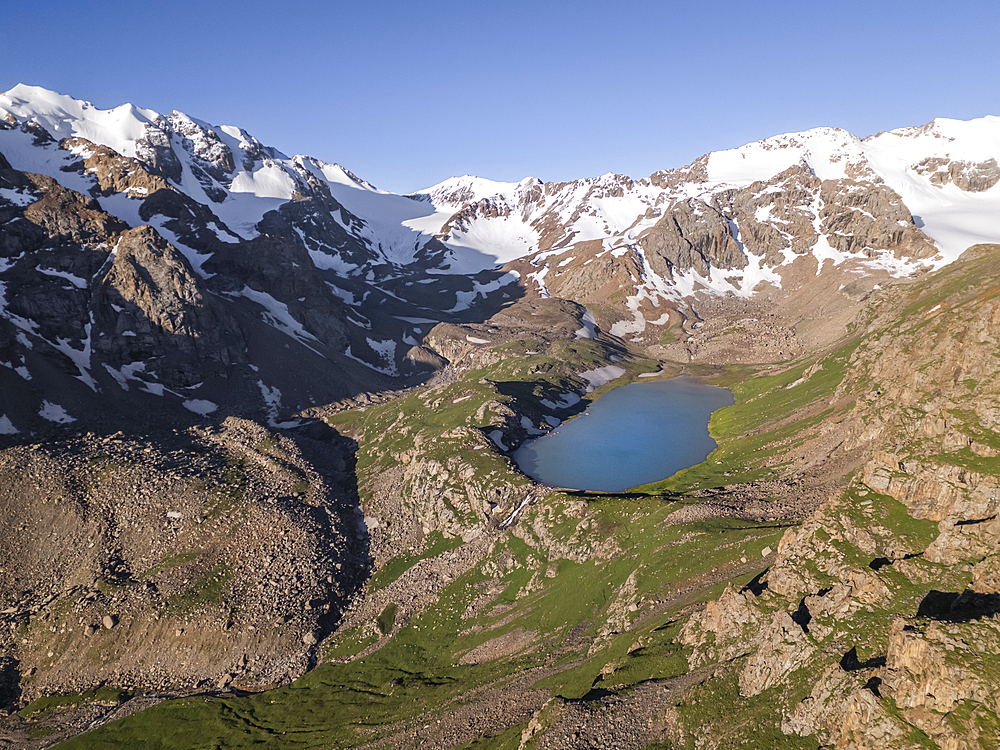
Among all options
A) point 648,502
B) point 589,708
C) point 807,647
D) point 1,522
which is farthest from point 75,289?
point 807,647

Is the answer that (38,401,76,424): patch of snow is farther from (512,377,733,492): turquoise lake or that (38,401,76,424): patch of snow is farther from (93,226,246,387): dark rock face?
(512,377,733,492): turquoise lake

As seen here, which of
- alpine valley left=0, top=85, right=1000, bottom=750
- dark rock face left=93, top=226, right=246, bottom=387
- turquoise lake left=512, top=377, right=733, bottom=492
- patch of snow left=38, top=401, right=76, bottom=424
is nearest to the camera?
alpine valley left=0, top=85, right=1000, bottom=750

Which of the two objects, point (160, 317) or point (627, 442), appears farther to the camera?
point (160, 317)

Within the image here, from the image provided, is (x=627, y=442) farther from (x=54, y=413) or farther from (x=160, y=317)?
(x=160, y=317)

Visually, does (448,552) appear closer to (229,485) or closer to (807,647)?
(229,485)

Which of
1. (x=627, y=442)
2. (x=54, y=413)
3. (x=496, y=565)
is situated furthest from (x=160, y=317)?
(x=496, y=565)

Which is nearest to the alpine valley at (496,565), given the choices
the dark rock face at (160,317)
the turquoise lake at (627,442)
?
the dark rock face at (160,317)

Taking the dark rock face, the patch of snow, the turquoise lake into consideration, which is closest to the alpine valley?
the patch of snow

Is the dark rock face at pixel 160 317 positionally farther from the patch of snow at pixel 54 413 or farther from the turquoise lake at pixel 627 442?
the turquoise lake at pixel 627 442
